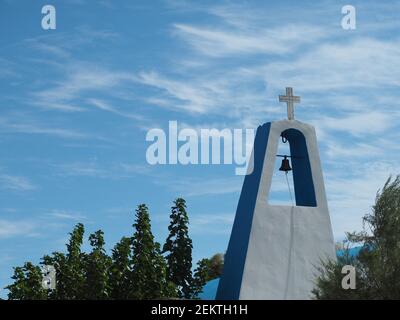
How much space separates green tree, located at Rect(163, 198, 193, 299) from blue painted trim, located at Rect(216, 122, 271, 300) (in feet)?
54.6

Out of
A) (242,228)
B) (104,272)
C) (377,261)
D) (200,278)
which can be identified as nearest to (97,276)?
(104,272)

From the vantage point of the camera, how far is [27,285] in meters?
38.9

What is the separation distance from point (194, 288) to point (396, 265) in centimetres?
2362

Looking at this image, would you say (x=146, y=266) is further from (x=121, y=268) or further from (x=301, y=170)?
(x=301, y=170)

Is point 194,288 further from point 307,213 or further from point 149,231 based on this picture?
point 307,213

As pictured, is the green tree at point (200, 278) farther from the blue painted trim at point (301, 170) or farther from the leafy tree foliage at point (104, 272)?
the blue painted trim at point (301, 170)

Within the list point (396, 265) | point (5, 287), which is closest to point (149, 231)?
point (5, 287)

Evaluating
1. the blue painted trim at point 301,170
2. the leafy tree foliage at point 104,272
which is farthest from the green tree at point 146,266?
the blue painted trim at point 301,170

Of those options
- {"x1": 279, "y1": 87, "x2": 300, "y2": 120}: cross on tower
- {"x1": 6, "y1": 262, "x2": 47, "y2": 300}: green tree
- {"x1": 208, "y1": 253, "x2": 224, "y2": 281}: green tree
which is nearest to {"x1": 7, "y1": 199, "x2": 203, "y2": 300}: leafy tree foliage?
{"x1": 6, "y1": 262, "x2": 47, "y2": 300}: green tree

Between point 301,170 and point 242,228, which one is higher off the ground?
point 301,170

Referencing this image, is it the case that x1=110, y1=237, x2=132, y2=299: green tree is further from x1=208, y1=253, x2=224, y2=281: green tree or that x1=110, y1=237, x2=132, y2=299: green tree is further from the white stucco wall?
the white stucco wall

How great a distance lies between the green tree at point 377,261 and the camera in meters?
22.1

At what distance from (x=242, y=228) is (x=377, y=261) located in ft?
20.9

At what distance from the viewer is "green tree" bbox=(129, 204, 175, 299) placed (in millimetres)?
39625
